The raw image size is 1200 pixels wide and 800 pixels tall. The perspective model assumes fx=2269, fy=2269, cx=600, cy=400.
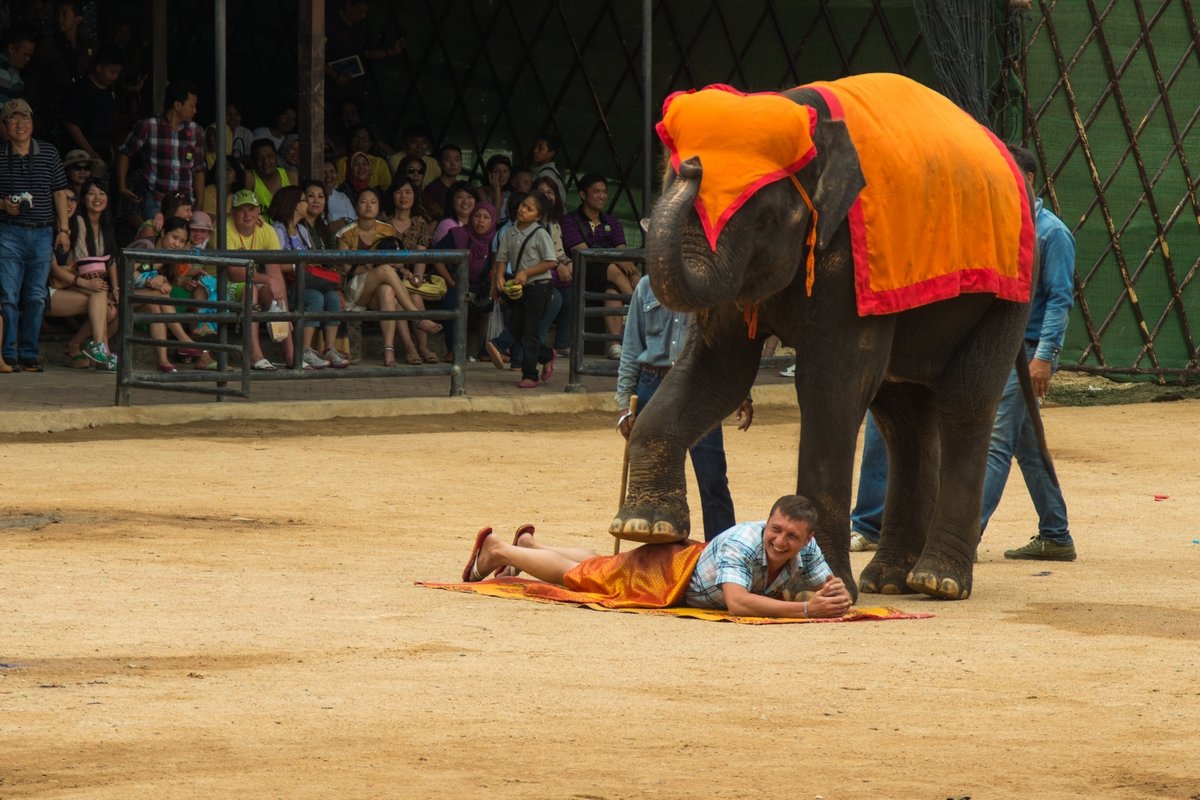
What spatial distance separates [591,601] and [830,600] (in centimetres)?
88

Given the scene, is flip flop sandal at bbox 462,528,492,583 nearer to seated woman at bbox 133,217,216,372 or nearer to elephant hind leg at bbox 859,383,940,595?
elephant hind leg at bbox 859,383,940,595

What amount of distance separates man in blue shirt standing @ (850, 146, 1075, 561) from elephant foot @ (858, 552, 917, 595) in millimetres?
799

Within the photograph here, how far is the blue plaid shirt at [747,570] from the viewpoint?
7762mm

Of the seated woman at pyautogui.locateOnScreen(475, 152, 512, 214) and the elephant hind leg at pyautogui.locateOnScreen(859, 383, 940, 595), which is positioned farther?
the seated woman at pyautogui.locateOnScreen(475, 152, 512, 214)

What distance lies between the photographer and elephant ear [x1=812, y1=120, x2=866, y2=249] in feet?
26.3

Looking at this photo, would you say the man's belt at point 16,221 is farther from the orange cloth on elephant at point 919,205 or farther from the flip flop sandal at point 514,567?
the orange cloth on elephant at point 919,205

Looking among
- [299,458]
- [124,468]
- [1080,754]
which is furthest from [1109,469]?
[1080,754]

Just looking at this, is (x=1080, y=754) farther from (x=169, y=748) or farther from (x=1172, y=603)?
(x=1172, y=603)

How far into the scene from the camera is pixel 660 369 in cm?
893

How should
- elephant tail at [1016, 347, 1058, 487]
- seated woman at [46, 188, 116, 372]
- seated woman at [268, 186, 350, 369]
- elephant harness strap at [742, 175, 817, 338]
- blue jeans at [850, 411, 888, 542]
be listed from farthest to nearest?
seated woman at [268, 186, 350, 369] → seated woman at [46, 188, 116, 372] → blue jeans at [850, 411, 888, 542] → elephant tail at [1016, 347, 1058, 487] → elephant harness strap at [742, 175, 817, 338]

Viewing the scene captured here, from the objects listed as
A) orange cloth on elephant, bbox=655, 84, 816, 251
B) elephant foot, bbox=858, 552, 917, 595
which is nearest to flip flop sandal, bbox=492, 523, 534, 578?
elephant foot, bbox=858, 552, 917, 595

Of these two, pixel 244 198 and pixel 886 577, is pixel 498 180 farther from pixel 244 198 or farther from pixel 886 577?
pixel 886 577

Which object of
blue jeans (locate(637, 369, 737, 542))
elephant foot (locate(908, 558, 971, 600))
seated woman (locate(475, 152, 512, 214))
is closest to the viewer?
elephant foot (locate(908, 558, 971, 600))

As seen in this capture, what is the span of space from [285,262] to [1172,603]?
7136 millimetres
